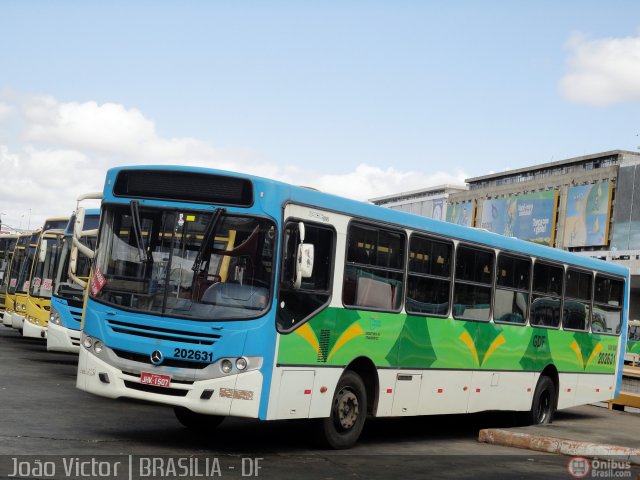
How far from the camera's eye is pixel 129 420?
1356 cm

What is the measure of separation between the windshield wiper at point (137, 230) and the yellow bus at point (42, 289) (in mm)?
13059

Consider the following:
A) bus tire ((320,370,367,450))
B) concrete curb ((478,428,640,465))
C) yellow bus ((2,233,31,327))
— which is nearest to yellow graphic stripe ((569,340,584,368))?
concrete curb ((478,428,640,465))

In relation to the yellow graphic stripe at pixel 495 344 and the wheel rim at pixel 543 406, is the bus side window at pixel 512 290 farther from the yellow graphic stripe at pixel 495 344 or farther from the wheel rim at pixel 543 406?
the wheel rim at pixel 543 406

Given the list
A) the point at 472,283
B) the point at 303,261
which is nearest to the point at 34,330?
the point at 472,283

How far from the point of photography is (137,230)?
11352 mm

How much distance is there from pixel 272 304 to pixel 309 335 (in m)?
0.86

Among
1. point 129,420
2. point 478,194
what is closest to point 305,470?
point 129,420

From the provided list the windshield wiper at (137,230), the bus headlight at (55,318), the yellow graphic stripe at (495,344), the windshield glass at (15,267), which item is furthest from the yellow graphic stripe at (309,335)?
the windshield glass at (15,267)

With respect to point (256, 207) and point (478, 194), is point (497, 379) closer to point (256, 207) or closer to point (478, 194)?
point (256, 207)

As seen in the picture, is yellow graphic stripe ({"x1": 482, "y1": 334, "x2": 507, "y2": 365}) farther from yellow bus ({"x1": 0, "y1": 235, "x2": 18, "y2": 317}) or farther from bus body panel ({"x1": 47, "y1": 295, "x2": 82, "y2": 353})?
yellow bus ({"x1": 0, "y1": 235, "x2": 18, "y2": 317})

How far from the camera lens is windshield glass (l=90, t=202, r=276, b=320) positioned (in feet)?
35.7

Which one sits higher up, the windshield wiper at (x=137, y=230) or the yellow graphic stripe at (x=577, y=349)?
the windshield wiper at (x=137, y=230)

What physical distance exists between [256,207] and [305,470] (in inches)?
109

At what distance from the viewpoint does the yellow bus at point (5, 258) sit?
3497 centimetres
